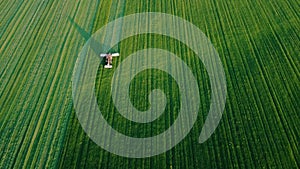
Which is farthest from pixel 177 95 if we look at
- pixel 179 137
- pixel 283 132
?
pixel 283 132

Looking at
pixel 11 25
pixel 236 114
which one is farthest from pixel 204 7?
pixel 11 25

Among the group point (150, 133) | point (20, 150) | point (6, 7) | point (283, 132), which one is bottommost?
point (283, 132)

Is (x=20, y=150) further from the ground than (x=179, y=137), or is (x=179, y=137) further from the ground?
(x=20, y=150)

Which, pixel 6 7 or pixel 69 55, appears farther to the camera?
pixel 6 7

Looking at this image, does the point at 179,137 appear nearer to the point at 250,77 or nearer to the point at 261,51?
the point at 250,77

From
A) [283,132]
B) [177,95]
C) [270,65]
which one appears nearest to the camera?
[283,132]

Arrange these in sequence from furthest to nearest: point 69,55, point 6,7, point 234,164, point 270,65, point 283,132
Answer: point 6,7
point 69,55
point 270,65
point 283,132
point 234,164
